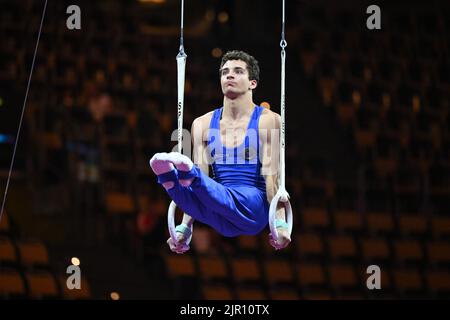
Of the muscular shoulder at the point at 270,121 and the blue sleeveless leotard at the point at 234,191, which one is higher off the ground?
the muscular shoulder at the point at 270,121

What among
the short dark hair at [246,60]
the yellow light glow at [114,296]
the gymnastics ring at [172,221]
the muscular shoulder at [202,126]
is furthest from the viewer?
the yellow light glow at [114,296]

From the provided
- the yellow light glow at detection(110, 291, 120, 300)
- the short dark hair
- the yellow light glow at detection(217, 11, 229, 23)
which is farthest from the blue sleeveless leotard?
the yellow light glow at detection(217, 11, 229, 23)

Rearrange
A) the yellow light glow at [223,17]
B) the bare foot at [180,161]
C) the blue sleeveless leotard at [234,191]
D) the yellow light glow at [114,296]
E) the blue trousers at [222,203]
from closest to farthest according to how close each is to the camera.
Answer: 1. the bare foot at [180,161]
2. the blue trousers at [222,203]
3. the blue sleeveless leotard at [234,191]
4. the yellow light glow at [114,296]
5. the yellow light glow at [223,17]

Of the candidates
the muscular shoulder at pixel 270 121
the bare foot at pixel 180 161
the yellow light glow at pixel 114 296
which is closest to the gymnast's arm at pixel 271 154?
the muscular shoulder at pixel 270 121

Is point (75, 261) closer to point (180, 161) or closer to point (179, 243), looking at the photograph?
point (179, 243)

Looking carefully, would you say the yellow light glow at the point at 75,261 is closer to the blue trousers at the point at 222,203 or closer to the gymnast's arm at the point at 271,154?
the blue trousers at the point at 222,203

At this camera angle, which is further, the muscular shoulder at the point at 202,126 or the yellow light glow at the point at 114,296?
the yellow light glow at the point at 114,296

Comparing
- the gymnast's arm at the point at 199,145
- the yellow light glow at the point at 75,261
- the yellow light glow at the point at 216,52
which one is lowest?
the yellow light glow at the point at 75,261

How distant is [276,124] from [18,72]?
17.8 ft

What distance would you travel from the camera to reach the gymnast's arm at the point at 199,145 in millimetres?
6918

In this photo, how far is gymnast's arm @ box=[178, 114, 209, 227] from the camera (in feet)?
22.7

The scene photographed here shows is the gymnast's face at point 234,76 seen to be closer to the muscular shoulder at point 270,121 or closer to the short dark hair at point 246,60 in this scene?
the short dark hair at point 246,60

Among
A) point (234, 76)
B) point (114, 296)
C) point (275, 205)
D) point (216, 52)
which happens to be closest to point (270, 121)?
point (234, 76)
